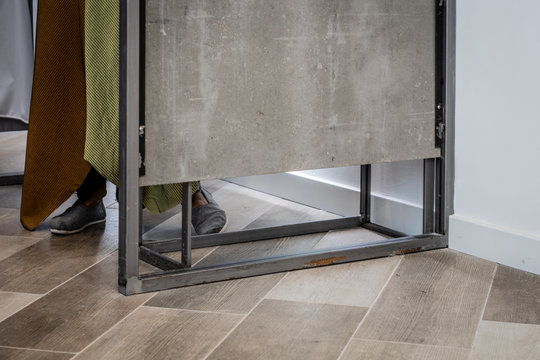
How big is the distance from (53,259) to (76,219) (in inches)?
10.0

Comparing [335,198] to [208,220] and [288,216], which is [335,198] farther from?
[208,220]

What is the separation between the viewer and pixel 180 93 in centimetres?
148

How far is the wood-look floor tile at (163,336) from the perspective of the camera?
3.96 feet

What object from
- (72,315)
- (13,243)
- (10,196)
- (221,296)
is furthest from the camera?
(10,196)

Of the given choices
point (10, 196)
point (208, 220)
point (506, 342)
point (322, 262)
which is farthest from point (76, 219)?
point (506, 342)

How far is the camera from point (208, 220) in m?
2.00

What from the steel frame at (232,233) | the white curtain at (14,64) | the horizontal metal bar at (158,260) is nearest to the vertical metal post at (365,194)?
the steel frame at (232,233)

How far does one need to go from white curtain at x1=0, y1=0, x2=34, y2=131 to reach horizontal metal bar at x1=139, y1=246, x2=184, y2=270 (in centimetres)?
107

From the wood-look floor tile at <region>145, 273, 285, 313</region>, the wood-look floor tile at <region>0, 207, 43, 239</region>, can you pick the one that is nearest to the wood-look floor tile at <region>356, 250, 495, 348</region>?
the wood-look floor tile at <region>145, 273, 285, 313</region>

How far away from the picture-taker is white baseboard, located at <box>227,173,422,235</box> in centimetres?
198

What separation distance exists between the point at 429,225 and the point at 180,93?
74 centimetres

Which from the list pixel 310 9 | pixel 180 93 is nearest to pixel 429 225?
pixel 310 9

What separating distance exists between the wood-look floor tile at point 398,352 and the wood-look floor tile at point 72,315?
442 millimetres

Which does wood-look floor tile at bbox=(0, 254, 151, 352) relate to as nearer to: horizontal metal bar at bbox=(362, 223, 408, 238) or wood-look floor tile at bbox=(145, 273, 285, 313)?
wood-look floor tile at bbox=(145, 273, 285, 313)
